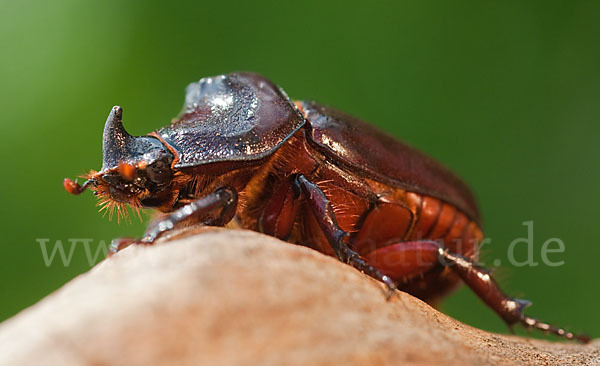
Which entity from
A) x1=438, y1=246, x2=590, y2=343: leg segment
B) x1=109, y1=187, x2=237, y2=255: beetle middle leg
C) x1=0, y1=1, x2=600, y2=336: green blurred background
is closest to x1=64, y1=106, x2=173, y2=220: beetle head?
x1=109, y1=187, x2=237, y2=255: beetle middle leg

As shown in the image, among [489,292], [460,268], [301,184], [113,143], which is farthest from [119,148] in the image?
[489,292]

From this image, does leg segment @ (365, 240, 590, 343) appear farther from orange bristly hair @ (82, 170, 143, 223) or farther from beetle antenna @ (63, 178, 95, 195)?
beetle antenna @ (63, 178, 95, 195)

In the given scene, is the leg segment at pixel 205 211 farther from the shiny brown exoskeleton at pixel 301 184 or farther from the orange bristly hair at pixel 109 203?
the orange bristly hair at pixel 109 203

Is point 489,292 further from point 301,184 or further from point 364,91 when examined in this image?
point 364,91

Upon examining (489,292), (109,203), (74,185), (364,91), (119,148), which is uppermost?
(119,148)

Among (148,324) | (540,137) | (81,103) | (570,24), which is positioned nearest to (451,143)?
(540,137)

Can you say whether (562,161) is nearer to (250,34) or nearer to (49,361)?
(250,34)
